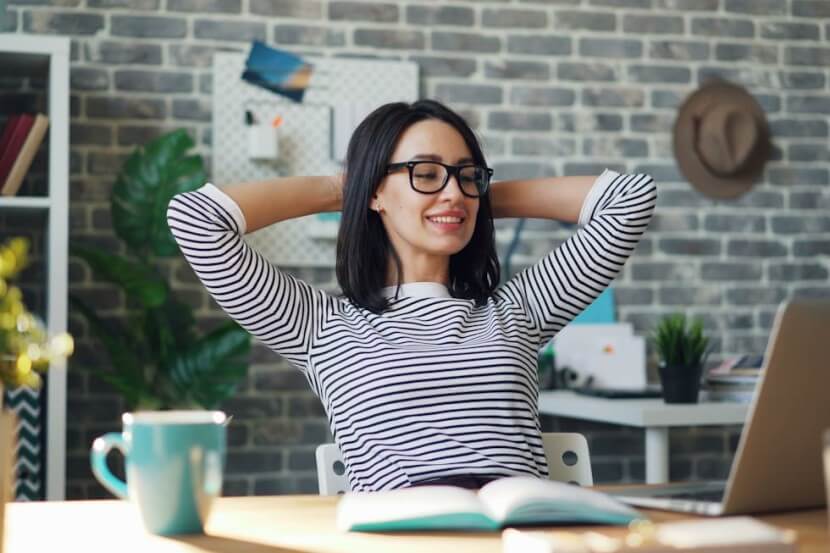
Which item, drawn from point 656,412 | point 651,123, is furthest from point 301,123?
point 656,412

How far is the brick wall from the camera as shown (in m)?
3.28

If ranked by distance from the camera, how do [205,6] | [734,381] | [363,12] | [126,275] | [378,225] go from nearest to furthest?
[378,225], [126,275], [734,381], [205,6], [363,12]

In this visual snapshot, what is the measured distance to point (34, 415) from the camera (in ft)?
9.42

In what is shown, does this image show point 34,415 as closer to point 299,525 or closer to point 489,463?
point 489,463

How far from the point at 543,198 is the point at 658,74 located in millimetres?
1897

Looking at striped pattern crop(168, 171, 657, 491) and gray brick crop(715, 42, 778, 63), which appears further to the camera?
gray brick crop(715, 42, 778, 63)

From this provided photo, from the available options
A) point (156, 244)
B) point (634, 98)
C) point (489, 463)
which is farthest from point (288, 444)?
point (489, 463)

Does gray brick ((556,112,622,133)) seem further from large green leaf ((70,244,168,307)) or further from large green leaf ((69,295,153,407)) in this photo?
large green leaf ((69,295,153,407))

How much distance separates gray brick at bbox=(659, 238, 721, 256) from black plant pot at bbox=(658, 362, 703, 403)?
877mm

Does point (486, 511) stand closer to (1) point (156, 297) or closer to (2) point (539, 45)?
(1) point (156, 297)

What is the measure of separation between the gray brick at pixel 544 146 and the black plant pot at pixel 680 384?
99cm

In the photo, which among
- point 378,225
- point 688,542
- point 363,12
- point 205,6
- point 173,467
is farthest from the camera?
point 363,12

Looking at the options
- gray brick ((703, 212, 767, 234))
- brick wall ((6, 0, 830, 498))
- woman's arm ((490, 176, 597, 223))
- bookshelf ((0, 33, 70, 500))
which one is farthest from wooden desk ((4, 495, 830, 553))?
gray brick ((703, 212, 767, 234))

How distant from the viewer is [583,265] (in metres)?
1.86
